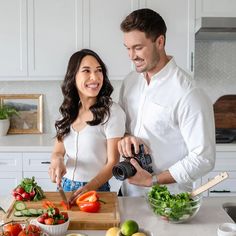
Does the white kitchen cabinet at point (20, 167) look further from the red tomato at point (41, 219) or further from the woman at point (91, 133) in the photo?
the red tomato at point (41, 219)

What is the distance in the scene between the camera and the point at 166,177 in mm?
1696

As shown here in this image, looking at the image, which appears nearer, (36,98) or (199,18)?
(199,18)

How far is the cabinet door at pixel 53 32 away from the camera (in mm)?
3170

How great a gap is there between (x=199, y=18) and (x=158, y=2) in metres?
0.34

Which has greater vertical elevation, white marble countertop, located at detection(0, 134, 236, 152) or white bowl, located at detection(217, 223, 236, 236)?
white marble countertop, located at detection(0, 134, 236, 152)

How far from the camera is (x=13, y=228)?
1.28 metres

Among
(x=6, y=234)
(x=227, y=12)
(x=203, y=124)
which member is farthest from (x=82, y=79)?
(x=227, y=12)

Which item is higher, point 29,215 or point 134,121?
point 134,121

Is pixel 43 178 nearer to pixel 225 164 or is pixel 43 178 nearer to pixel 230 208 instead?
pixel 225 164

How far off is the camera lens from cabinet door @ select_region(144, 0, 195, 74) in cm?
179

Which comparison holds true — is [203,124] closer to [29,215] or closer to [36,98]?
[29,215]

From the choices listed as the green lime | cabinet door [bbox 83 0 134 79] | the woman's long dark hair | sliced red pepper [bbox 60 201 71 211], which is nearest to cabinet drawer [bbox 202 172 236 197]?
cabinet door [bbox 83 0 134 79]

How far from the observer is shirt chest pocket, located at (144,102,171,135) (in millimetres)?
1777

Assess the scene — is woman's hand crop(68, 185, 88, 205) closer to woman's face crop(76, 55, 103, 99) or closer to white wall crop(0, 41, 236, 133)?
woman's face crop(76, 55, 103, 99)
